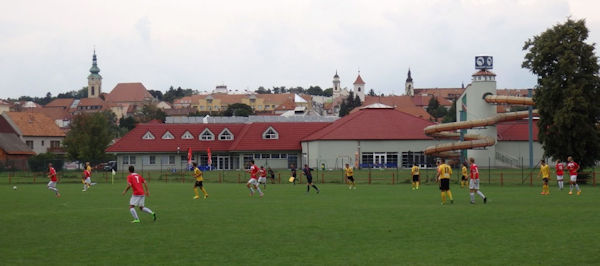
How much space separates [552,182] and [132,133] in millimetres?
52304

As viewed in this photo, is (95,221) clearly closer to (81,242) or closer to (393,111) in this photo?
(81,242)

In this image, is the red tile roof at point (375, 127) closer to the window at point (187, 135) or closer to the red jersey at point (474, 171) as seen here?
the window at point (187, 135)

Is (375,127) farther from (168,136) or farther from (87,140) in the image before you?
(87,140)

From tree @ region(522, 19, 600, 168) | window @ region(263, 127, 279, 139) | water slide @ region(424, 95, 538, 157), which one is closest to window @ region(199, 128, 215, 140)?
window @ region(263, 127, 279, 139)

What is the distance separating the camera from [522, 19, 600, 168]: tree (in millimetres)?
48938

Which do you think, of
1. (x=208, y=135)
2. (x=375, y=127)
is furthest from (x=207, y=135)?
(x=375, y=127)

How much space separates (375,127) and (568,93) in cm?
3495

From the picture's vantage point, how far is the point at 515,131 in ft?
276

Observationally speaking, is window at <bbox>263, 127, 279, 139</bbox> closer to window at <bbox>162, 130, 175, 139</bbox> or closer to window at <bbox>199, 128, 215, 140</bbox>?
window at <bbox>199, 128, 215, 140</bbox>

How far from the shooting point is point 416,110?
569 ft

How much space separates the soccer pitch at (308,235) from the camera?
15328mm

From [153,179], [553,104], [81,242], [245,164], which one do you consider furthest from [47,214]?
[245,164]

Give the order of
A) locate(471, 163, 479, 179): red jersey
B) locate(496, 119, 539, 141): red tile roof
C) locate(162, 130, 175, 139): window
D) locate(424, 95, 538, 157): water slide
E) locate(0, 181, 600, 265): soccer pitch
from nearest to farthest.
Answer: locate(0, 181, 600, 265): soccer pitch
locate(471, 163, 479, 179): red jersey
locate(424, 95, 538, 157): water slide
locate(496, 119, 539, 141): red tile roof
locate(162, 130, 175, 139): window

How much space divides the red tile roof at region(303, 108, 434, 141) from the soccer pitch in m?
52.0
